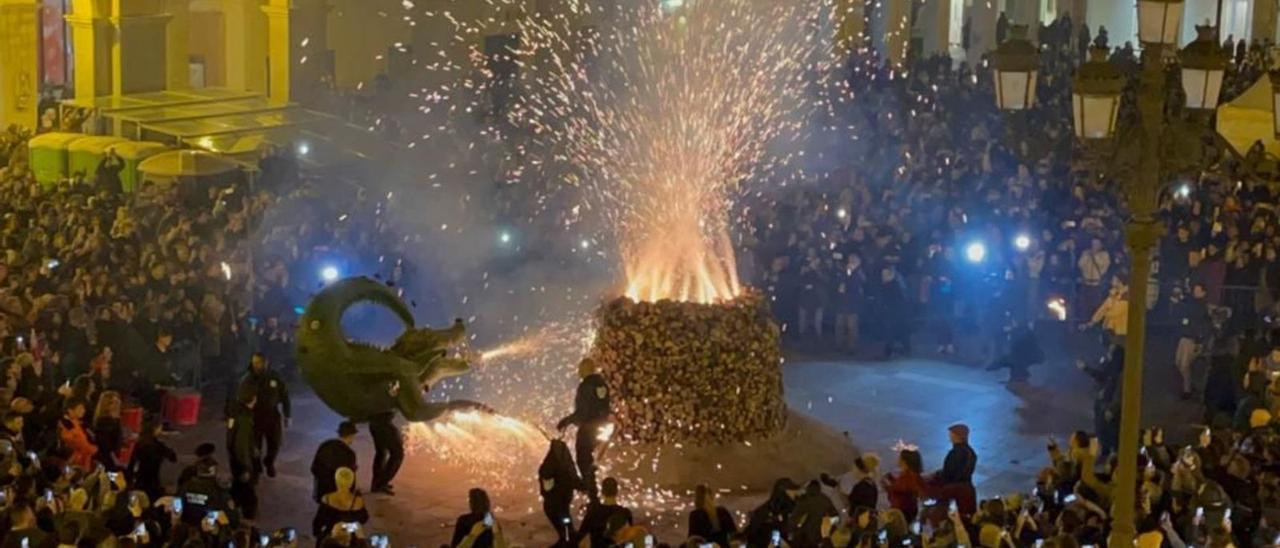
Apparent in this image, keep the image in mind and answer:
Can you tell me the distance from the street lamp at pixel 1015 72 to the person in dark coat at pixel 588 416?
18.4 ft

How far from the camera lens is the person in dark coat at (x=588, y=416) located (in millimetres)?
15812

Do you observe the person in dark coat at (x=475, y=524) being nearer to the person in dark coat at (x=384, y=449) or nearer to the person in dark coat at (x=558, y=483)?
the person in dark coat at (x=558, y=483)

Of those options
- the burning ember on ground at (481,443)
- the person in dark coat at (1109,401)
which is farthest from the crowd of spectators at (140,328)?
the person in dark coat at (1109,401)

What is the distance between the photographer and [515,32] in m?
35.3

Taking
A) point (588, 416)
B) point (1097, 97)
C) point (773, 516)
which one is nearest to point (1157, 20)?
point (1097, 97)

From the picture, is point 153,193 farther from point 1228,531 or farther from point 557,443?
point 1228,531

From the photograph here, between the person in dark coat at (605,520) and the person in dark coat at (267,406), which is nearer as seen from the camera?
the person in dark coat at (605,520)

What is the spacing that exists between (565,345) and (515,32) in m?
14.8

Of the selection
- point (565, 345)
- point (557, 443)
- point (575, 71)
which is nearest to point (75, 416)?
point (557, 443)

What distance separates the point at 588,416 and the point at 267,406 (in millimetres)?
2586

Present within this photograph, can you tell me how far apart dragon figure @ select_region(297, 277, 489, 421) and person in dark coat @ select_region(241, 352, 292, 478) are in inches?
13.5

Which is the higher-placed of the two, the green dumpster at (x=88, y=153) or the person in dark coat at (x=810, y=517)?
the green dumpster at (x=88, y=153)

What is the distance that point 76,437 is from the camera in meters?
14.9

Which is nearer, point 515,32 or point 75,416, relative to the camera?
point 75,416
